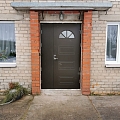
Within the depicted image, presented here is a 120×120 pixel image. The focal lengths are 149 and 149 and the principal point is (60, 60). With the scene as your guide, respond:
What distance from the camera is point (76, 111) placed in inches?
144

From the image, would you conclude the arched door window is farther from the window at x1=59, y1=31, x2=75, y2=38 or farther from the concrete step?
the concrete step

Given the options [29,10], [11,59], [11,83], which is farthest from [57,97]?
[29,10]

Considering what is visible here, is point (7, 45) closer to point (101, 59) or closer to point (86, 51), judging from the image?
Result: point (86, 51)

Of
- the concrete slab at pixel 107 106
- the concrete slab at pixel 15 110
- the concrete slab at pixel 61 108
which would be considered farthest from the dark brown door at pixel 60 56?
the concrete slab at pixel 15 110

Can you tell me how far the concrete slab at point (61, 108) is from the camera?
3.40m

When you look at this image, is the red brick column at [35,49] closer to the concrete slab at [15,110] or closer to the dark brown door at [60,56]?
the dark brown door at [60,56]

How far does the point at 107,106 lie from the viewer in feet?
12.9

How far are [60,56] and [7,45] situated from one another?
1.79m

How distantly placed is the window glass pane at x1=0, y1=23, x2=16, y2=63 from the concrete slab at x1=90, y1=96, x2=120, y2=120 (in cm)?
294

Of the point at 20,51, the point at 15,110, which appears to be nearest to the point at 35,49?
the point at 20,51

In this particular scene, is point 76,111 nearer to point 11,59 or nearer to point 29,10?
point 11,59

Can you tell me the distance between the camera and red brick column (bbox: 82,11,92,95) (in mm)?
4467

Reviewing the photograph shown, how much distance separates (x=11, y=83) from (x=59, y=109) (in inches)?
75.2

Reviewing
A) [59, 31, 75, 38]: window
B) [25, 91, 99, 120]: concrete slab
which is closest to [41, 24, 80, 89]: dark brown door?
[59, 31, 75, 38]: window
